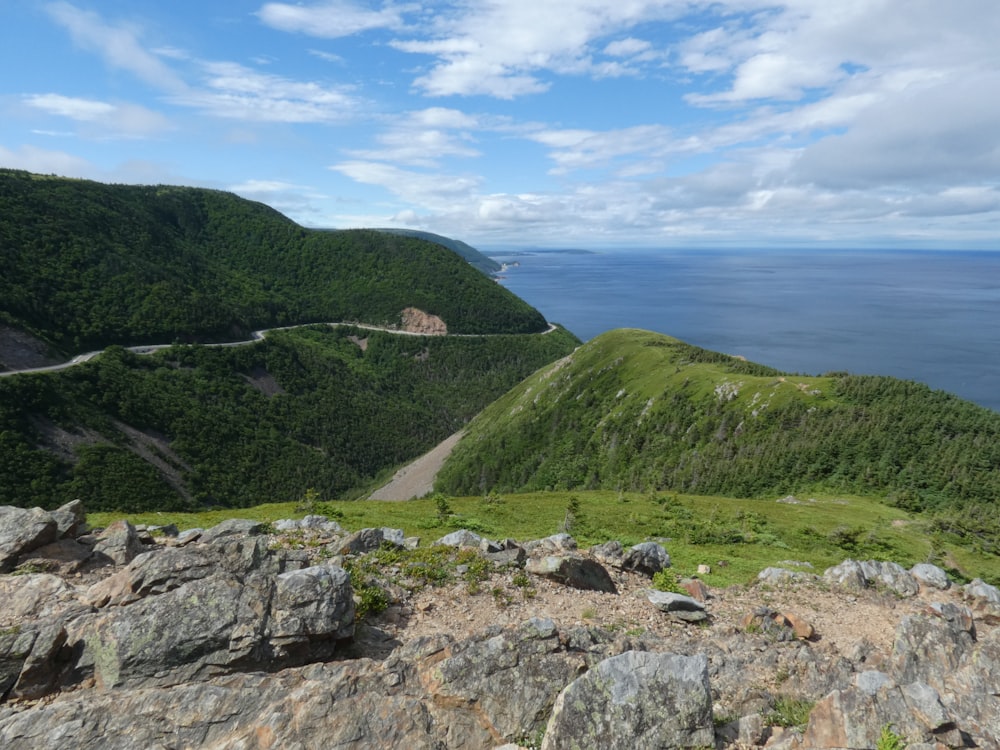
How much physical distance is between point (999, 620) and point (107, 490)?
108144 millimetres

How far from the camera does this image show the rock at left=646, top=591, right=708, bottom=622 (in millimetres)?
16031

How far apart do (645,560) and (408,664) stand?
12733 millimetres

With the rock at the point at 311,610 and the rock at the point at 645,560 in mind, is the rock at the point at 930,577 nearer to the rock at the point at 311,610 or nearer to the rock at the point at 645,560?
the rock at the point at 645,560

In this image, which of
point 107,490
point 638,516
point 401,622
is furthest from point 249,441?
point 401,622

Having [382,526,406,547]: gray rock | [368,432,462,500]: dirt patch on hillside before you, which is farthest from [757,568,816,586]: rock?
[368,432,462,500]: dirt patch on hillside

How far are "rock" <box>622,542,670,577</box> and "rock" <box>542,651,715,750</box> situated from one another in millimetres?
11133

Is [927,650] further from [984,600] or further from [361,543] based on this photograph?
[361,543]

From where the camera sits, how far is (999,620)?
58.7 ft

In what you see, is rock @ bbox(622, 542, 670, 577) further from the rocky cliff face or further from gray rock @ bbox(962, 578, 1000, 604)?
gray rock @ bbox(962, 578, 1000, 604)

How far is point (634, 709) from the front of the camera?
8.41 meters

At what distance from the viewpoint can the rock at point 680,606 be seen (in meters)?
16.0

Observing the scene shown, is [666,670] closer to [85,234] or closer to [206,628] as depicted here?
[206,628]

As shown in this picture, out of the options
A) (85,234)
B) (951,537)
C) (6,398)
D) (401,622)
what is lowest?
(6,398)

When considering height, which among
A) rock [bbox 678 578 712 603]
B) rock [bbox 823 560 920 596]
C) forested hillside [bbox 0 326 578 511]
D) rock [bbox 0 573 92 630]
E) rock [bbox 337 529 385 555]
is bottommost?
forested hillside [bbox 0 326 578 511]
